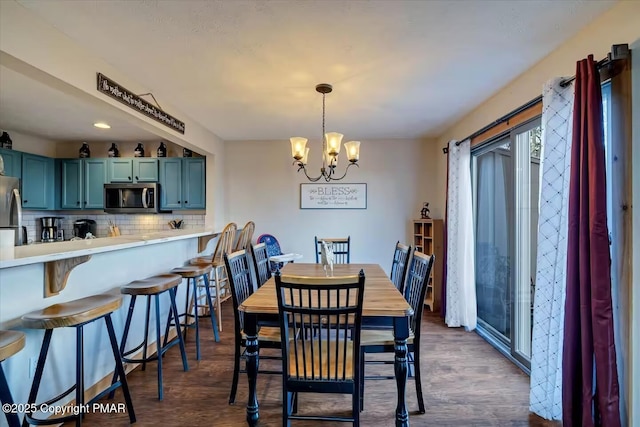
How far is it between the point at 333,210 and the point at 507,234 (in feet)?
7.93

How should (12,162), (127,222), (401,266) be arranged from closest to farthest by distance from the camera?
(401,266), (12,162), (127,222)

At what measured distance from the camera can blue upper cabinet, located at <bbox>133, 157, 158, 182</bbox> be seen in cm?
472

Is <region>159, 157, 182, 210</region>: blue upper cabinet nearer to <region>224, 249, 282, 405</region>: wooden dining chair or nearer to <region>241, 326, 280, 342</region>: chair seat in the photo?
<region>224, 249, 282, 405</region>: wooden dining chair

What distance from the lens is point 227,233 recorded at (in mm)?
3562

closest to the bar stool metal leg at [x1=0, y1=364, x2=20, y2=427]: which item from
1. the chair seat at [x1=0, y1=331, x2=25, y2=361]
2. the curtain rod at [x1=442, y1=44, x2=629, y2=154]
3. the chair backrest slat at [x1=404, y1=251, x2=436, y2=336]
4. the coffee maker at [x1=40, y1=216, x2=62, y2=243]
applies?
the chair seat at [x1=0, y1=331, x2=25, y2=361]

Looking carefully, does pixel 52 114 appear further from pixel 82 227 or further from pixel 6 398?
pixel 6 398

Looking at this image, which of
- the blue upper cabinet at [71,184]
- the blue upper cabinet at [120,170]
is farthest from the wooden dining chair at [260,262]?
the blue upper cabinet at [71,184]

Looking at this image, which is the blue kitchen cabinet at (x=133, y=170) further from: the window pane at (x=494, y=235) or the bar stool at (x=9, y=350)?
the window pane at (x=494, y=235)

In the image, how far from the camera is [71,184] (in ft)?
15.6

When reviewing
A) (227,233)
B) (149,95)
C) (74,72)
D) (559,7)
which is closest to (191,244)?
(227,233)

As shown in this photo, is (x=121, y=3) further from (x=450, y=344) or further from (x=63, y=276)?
(x=450, y=344)

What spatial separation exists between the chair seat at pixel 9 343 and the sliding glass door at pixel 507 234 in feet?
10.9

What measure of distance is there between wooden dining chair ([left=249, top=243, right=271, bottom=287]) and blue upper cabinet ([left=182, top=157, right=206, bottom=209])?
2069 millimetres

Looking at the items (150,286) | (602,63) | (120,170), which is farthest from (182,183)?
(602,63)
